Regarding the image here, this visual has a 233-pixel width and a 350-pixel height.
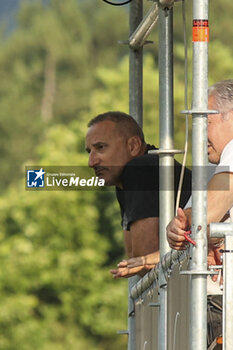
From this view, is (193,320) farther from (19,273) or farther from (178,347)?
(19,273)

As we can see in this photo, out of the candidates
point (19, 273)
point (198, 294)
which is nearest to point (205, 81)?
point (198, 294)

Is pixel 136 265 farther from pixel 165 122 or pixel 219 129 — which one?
pixel 219 129

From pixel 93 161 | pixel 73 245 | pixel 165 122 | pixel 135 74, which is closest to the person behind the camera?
pixel 165 122

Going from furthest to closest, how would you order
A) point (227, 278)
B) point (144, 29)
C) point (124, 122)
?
1. point (144, 29)
2. point (124, 122)
3. point (227, 278)

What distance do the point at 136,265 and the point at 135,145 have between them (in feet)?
2.16

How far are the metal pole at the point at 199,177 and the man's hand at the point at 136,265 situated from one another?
5.57 feet

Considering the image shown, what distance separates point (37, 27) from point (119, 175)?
2367 inches

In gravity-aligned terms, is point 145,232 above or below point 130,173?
below

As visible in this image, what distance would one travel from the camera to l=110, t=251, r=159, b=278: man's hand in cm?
631

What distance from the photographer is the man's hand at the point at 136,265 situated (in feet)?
20.7

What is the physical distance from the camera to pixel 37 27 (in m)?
66.3

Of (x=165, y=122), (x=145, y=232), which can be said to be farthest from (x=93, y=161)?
(x=165, y=122)

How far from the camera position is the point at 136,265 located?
6340mm

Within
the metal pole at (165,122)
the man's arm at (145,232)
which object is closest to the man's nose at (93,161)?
the man's arm at (145,232)
